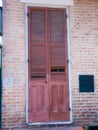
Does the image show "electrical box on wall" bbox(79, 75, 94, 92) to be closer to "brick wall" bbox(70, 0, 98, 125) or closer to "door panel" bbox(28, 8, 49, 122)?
"brick wall" bbox(70, 0, 98, 125)

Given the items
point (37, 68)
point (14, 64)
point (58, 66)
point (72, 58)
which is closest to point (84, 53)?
point (72, 58)

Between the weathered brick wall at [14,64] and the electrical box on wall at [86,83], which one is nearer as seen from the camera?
the weathered brick wall at [14,64]

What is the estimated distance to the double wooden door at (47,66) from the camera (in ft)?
23.1

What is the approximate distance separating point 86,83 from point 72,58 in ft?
2.43

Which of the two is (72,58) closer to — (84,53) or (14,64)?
(84,53)

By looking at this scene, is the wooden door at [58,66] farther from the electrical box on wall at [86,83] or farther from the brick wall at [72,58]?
the electrical box on wall at [86,83]

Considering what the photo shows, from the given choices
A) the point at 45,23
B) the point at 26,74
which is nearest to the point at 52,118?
the point at 26,74

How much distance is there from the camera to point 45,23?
286 inches

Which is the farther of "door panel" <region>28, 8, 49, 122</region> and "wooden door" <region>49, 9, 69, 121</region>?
"wooden door" <region>49, 9, 69, 121</region>

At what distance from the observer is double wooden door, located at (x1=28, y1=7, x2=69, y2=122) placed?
23.1ft

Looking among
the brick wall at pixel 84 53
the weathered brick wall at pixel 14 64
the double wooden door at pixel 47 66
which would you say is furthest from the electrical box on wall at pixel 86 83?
the weathered brick wall at pixel 14 64

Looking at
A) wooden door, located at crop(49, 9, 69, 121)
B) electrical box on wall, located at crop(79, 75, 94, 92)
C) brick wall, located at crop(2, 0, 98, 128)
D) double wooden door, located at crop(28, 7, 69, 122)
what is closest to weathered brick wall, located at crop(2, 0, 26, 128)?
brick wall, located at crop(2, 0, 98, 128)

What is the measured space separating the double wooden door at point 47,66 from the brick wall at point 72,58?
189 millimetres

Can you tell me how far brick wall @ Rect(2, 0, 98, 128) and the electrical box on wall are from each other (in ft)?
0.34
